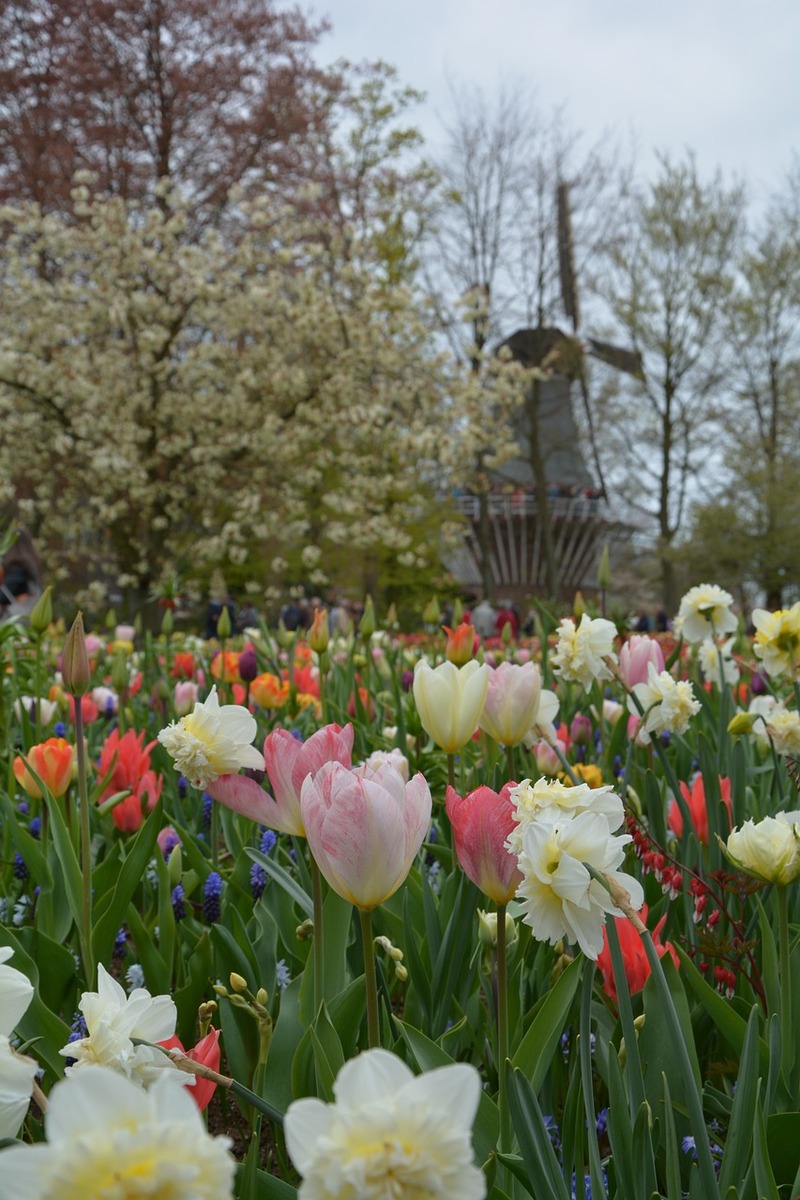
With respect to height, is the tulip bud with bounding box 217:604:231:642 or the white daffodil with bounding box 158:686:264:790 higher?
the tulip bud with bounding box 217:604:231:642

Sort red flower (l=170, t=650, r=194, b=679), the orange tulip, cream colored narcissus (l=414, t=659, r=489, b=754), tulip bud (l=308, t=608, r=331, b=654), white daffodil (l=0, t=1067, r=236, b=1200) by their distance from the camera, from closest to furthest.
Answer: white daffodil (l=0, t=1067, r=236, b=1200) → cream colored narcissus (l=414, t=659, r=489, b=754) → the orange tulip → tulip bud (l=308, t=608, r=331, b=654) → red flower (l=170, t=650, r=194, b=679)

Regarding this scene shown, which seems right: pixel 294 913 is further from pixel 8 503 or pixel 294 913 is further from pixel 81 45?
pixel 81 45

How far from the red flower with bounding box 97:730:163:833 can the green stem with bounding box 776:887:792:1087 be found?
1.13 metres

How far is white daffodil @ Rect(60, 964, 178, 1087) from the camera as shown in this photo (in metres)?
0.63

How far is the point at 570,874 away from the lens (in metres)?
0.68

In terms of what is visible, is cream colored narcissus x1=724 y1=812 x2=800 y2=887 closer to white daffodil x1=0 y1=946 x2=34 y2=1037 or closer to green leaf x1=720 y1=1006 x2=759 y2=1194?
green leaf x1=720 y1=1006 x2=759 y2=1194

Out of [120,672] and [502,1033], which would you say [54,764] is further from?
[120,672]

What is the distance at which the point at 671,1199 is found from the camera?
0.74 metres

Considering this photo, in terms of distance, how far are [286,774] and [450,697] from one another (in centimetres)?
33

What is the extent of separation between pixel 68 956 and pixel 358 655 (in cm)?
228

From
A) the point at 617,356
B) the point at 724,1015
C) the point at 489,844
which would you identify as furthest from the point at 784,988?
the point at 617,356

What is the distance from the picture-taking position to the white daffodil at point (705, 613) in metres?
2.03

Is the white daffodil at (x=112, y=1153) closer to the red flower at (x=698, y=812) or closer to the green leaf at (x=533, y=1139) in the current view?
the green leaf at (x=533, y=1139)

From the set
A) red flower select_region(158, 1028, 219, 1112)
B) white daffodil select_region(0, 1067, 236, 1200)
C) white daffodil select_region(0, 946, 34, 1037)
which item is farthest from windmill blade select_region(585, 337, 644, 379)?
white daffodil select_region(0, 1067, 236, 1200)
